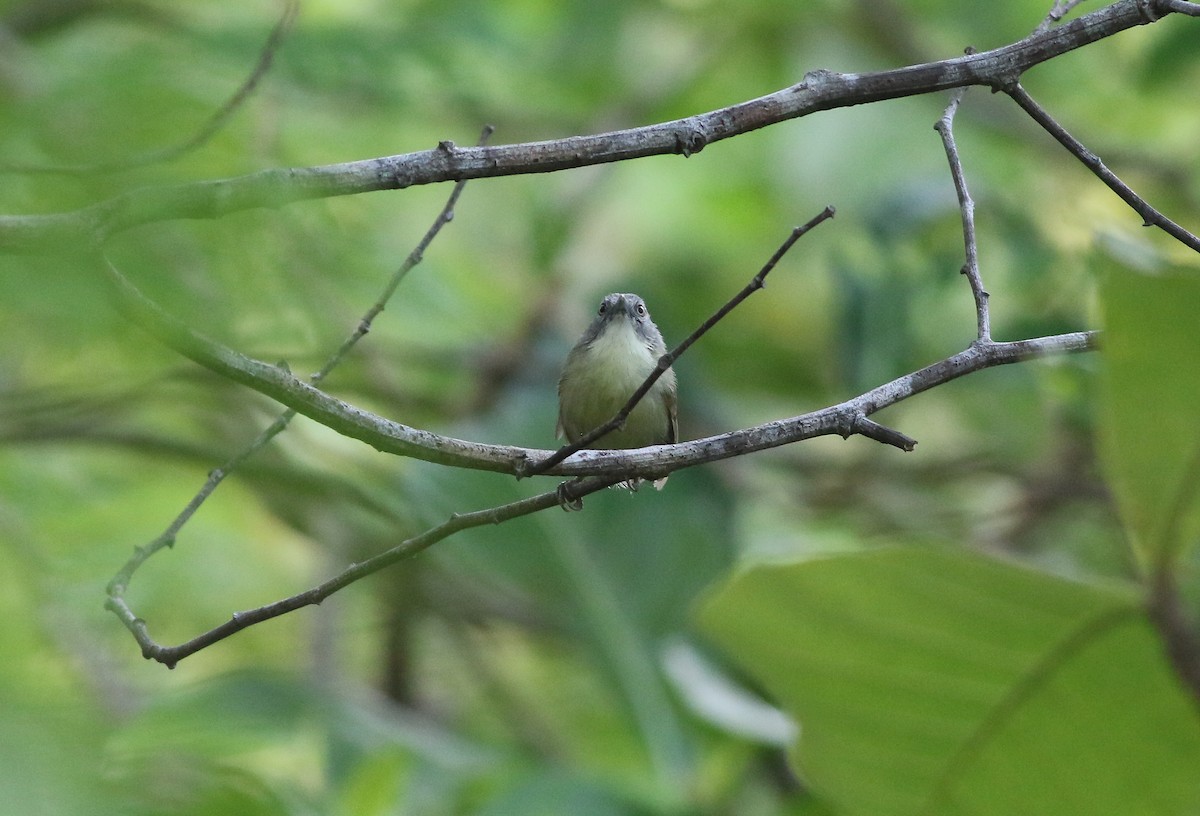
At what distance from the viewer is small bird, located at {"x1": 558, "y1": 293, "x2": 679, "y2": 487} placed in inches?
108

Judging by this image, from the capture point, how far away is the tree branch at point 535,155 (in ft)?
5.03

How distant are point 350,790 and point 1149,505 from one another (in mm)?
2252

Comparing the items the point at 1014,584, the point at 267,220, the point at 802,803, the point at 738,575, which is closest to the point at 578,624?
the point at 802,803

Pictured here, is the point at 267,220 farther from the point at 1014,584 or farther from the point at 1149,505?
the point at 1149,505

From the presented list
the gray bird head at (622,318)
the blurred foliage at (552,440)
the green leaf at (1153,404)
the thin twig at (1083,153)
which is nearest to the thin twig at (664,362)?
the thin twig at (1083,153)

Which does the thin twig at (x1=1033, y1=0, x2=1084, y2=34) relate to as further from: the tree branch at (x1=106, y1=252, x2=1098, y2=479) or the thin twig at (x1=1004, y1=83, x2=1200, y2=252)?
the tree branch at (x1=106, y1=252, x2=1098, y2=479)

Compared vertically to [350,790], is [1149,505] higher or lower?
higher

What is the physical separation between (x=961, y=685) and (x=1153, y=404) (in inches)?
32.3

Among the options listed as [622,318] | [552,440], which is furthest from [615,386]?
[552,440]

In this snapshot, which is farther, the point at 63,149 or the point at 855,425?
the point at 63,149

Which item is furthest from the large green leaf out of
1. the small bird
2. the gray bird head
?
the gray bird head

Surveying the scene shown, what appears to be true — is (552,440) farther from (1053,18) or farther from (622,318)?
(1053,18)

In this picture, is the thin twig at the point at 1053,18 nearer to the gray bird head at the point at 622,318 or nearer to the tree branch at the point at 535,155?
the tree branch at the point at 535,155

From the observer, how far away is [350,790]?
362cm
